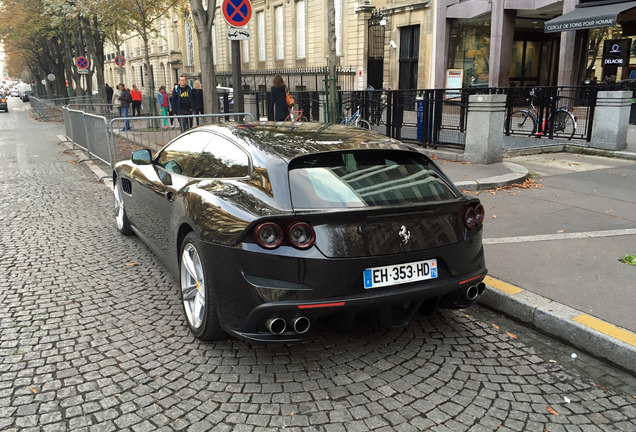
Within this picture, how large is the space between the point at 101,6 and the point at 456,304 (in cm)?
2717

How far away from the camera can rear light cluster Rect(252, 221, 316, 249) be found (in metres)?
3.02

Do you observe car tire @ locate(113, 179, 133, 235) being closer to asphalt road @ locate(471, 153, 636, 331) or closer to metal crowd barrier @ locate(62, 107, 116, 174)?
asphalt road @ locate(471, 153, 636, 331)

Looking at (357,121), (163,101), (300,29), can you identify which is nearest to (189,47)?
(300,29)

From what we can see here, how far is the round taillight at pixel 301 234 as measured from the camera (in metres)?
3.01

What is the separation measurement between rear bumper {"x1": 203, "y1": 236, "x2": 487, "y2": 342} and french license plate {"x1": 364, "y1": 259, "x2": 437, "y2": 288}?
1.2 inches

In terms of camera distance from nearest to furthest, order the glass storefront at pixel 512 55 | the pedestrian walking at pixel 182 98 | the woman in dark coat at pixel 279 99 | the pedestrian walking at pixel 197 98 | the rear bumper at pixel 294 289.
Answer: the rear bumper at pixel 294 289
the woman in dark coat at pixel 279 99
the pedestrian walking at pixel 197 98
the pedestrian walking at pixel 182 98
the glass storefront at pixel 512 55

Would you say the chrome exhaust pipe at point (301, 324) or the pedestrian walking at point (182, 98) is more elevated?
the pedestrian walking at point (182, 98)

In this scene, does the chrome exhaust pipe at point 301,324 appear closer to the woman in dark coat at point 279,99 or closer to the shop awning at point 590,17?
the woman in dark coat at point 279,99

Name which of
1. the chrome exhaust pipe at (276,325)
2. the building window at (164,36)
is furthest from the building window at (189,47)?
the chrome exhaust pipe at (276,325)

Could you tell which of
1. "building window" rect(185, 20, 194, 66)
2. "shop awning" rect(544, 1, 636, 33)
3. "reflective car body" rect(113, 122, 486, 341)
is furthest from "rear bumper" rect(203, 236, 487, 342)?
"building window" rect(185, 20, 194, 66)

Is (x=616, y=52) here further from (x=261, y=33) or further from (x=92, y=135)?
(x=261, y=33)

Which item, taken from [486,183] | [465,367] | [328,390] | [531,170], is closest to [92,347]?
[328,390]

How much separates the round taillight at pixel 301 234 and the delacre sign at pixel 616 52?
22061mm

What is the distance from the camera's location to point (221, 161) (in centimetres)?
399
